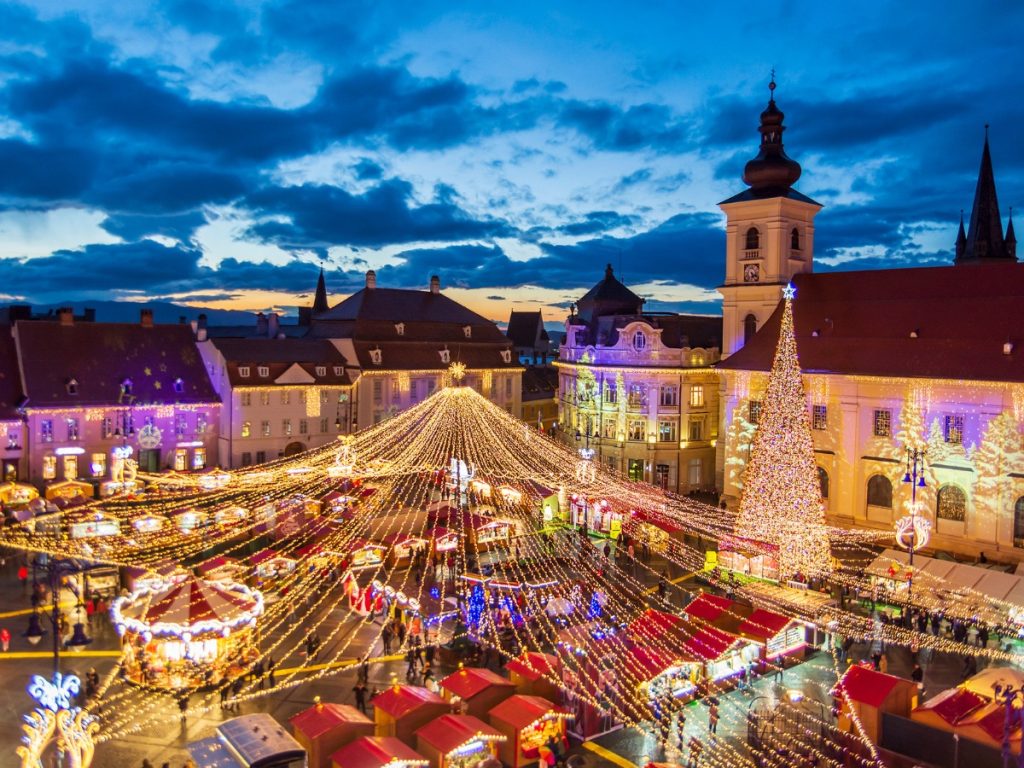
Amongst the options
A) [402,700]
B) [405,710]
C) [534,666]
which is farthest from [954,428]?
[405,710]

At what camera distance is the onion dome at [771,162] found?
42.7 m

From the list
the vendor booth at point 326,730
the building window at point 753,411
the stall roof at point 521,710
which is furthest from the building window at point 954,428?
the vendor booth at point 326,730

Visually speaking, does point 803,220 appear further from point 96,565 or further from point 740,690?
point 96,565

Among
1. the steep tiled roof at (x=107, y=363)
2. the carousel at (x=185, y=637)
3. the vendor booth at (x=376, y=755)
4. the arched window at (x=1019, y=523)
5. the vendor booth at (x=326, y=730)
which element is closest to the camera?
the vendor booth at (x=376, y=755)

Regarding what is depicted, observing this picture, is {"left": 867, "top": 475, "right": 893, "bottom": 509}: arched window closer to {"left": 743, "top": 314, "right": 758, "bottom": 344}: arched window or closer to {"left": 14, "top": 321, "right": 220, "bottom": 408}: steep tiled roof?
{"left": 743, "top": 314, "right": 758, "bottom": 344}: arched window

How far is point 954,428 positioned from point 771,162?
1705 cm

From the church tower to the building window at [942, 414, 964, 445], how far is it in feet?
38.8

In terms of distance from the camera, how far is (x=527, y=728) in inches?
712

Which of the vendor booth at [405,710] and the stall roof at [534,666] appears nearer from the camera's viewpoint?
the vendor booth at [405,710]

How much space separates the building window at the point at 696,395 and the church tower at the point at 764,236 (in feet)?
11.9

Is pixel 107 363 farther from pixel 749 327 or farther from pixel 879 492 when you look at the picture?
pixel 879 492

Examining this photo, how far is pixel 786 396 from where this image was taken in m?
29.8

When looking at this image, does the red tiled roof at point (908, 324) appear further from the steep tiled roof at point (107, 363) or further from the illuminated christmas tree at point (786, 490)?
the steep tiled roof at point (107, 363)

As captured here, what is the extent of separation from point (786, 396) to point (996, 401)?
366 inches
